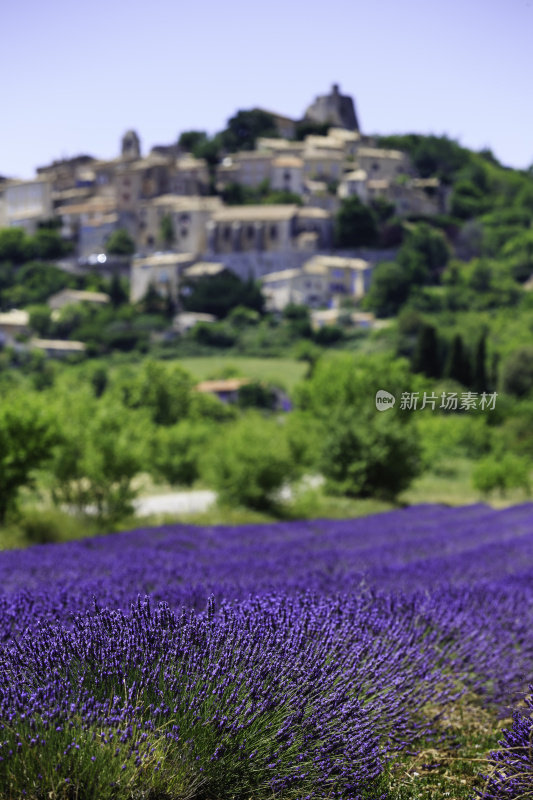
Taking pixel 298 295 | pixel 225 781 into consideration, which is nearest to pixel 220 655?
pixel 225 781

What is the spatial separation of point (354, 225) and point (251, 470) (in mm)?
92907

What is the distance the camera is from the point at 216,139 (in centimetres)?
13575

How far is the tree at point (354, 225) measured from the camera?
11050 centimetres

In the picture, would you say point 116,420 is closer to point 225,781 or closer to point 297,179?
point 225,781

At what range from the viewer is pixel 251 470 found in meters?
21.7

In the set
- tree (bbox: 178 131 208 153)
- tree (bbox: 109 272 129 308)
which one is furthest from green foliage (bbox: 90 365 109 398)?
tree (bbox: 178 131 208 153)

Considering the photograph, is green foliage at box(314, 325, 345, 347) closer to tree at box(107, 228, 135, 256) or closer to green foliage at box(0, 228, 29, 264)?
tree at box(107, 228, 135, 256)

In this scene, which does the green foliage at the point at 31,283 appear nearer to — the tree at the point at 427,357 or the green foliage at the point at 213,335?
the green foliage at the point at 213,335

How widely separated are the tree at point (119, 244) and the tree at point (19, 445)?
325 ft

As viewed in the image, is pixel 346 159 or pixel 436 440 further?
pixel 346 159

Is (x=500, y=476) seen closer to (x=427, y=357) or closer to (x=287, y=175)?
(x=427, y=357)

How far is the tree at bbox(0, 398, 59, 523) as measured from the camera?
14.6 m

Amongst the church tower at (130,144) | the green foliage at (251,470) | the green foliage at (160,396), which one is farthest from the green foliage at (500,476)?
the church tower at (130,144)

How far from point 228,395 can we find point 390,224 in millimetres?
52297
